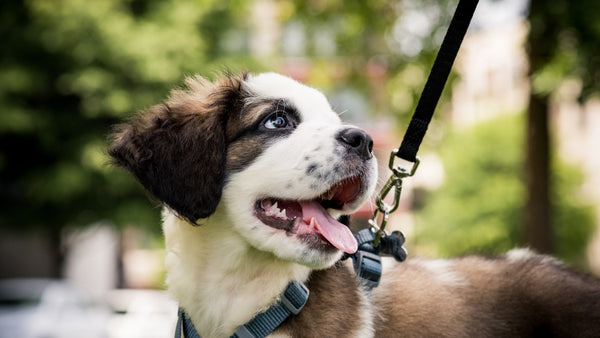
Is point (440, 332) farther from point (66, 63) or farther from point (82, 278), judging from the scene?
point (82, 278)

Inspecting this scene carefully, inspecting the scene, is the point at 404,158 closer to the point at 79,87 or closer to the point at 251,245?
the point at 251,245

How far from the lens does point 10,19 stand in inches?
831

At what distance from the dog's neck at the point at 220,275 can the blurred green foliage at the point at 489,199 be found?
28.9 m

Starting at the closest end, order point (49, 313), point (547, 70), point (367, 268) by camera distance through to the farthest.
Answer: point (367, 268) → point (547, 70) → point (49, 313)

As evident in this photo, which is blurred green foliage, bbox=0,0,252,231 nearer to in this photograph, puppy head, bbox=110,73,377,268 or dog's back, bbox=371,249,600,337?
puppy head, bbox=110,73,377,268

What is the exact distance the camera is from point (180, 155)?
10.9ft

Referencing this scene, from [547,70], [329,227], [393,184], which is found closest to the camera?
[329,227]

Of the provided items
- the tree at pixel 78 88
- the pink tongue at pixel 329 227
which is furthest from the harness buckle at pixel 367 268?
the tree at pixel 78 88

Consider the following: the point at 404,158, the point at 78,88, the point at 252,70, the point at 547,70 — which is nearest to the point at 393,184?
the point at 404,158

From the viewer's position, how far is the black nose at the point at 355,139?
131 inches

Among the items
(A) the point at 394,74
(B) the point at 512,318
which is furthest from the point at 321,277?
(A) the point at 394,74

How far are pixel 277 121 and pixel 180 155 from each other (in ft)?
1.62

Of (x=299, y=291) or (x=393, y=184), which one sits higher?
(x=393, y=184)

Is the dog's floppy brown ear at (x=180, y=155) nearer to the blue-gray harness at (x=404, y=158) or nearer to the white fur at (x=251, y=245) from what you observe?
the white fur at (x=251, y=245)
